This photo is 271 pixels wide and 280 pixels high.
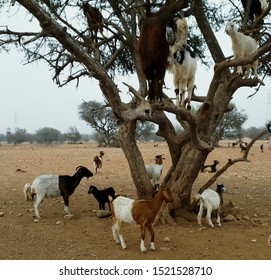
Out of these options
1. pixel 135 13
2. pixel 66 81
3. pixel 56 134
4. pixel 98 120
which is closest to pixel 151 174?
pixel 66 81

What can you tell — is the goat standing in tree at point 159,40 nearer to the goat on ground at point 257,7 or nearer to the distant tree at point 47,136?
the goat on ground at point 257,7

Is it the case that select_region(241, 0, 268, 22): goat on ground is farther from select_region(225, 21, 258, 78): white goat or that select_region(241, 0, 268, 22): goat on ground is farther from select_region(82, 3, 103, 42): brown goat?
select_region(82, 3, 103, 42): brown goat

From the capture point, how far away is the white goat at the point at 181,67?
4.83m

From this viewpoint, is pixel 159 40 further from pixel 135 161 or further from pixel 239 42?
pixel 135 161

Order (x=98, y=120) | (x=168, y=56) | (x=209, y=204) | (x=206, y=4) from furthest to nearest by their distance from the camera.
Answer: (x=98, y=120)
(x=206, y=4)
(x=209, y=204)
(x=168, y=56)

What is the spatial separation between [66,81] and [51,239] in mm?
3353

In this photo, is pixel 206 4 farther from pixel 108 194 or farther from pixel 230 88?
pixel 108 194

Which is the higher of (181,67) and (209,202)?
(181,67)

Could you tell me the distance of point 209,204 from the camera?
20.0 feet

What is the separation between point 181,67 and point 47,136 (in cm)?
6177

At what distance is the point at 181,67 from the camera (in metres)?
4.91

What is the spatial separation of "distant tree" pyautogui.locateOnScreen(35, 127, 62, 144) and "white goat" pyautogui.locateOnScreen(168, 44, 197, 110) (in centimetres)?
5995

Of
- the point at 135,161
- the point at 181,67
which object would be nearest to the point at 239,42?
the point at 181,67

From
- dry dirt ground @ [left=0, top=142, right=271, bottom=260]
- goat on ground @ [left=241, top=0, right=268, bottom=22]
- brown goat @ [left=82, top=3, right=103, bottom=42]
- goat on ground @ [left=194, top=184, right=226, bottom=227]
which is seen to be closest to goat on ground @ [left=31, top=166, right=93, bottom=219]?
dry dirt ground @ [left=0, top=142, right=271, bottom=260]
